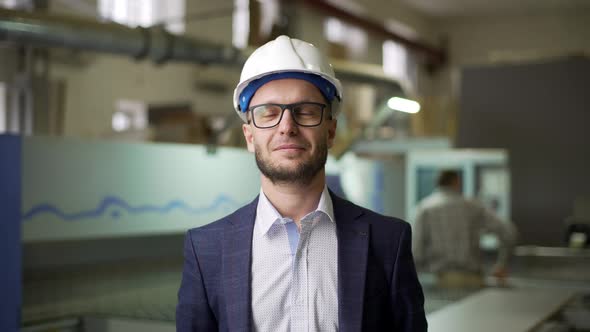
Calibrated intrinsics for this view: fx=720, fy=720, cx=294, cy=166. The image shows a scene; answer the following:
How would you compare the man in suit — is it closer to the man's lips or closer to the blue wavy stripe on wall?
the man's lips

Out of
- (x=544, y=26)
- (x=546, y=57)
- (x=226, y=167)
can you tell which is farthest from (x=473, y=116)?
(x=544, y=26)

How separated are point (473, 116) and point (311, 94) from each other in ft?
15.3

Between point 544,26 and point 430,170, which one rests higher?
point 544,26

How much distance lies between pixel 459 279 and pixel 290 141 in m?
3.78

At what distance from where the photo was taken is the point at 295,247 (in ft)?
4.75

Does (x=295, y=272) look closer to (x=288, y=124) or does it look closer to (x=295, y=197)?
(x=295, y=197)

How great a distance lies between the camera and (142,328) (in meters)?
3.05

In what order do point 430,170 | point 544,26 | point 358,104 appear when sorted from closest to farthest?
point 430,170, point 358,104, point 544,26

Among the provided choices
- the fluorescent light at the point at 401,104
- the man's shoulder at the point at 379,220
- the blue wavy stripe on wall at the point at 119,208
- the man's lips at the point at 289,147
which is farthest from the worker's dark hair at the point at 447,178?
the man's lips at the point at 289,147

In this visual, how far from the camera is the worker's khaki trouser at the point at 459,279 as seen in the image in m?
4.82

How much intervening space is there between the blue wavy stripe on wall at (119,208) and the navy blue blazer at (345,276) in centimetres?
273

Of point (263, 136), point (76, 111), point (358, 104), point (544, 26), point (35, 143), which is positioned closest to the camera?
point (263, 136)

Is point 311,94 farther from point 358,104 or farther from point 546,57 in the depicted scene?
point 358,104

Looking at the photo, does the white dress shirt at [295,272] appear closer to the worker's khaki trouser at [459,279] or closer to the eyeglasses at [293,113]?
the eyeglasses at [293,113]
